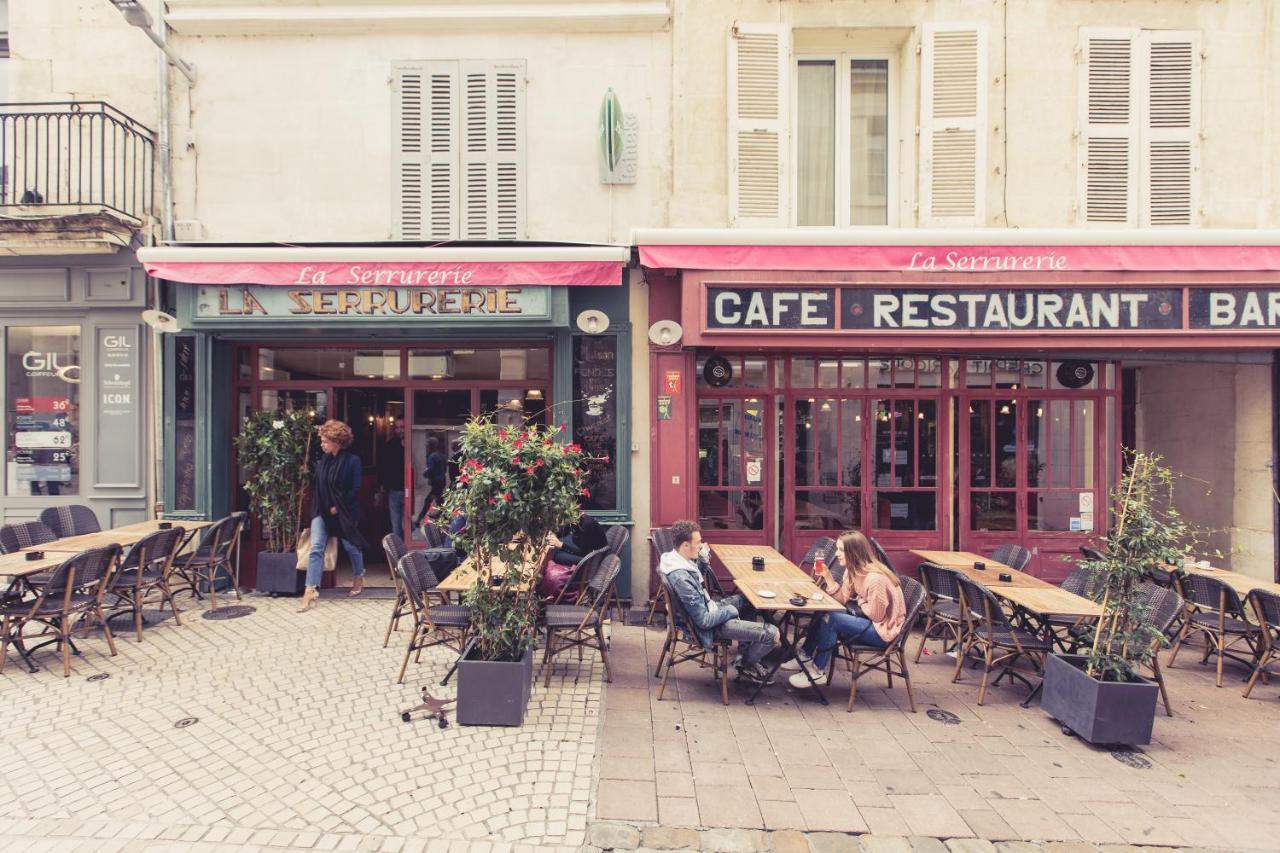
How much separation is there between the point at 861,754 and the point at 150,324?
824 cm

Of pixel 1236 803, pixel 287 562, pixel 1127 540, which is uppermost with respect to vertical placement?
pixel 1127 540

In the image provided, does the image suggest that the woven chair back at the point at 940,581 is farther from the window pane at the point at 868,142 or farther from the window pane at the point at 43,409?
the window pane at the point at 43,409

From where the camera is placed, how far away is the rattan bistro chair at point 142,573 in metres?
5.69

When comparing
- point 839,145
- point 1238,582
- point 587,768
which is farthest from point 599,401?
point 1238,582

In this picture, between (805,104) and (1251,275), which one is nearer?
(1251,275)

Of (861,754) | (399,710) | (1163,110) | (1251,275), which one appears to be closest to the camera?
(861,754)

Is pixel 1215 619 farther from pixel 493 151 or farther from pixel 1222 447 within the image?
pixel 493 151

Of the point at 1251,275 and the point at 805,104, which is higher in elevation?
the point at 805,104

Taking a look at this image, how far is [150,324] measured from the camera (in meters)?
7.00

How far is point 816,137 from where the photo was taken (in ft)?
23.9

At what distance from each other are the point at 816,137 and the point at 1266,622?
20.4 feet

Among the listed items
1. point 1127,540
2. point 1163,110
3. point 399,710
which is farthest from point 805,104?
point 399,710

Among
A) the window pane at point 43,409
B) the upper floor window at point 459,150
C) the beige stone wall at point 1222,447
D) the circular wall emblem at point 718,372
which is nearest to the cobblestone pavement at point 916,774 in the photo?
the beige stone wall at point 1222,447

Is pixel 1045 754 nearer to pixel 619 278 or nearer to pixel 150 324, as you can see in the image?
pixel 619 278
